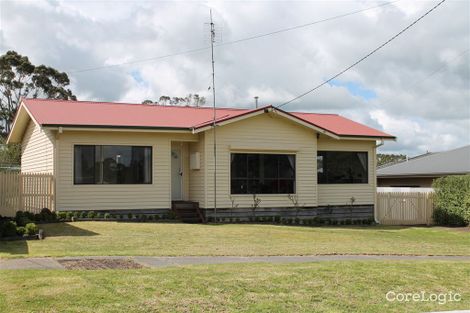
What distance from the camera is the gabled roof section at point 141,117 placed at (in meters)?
20.9

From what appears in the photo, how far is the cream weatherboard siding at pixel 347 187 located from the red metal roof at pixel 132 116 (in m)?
0.53

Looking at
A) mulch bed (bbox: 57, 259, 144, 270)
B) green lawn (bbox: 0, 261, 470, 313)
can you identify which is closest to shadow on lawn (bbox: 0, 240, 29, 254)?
mulch bed (bbox: 57, 259, 144, 270)

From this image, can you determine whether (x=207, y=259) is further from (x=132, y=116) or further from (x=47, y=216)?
(x=132, y=116)

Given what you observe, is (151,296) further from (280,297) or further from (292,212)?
(292,212)

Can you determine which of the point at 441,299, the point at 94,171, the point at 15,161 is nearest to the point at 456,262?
the point at 441,299

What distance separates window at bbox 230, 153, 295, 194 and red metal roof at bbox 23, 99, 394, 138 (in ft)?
5.92

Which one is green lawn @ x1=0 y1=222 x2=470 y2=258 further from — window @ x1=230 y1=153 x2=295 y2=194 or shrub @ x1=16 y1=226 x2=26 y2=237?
window @ x1=230 y1=153 x2=295 y2=194

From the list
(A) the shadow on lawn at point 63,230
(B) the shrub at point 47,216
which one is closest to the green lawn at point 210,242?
(A) the shadow on lawn at point 63,230

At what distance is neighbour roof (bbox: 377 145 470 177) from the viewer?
102 ft

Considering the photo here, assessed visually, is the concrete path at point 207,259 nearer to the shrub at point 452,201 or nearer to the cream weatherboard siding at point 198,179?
the cream weatherboard siding at point 198,179

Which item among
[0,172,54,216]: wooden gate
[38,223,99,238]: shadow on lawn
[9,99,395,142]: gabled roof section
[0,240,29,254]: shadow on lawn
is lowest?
[0,240,29,254]: shadow on lawn

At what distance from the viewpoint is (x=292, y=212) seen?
925 inches

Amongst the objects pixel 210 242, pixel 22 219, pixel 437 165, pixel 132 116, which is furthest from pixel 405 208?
pixel 22 219

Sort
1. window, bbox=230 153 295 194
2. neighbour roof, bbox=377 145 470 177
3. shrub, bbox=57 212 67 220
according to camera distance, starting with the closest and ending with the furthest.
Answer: shrub, bbox=57 212 67 220 < window, bbox=230 153 295 194 < neighbour roof, bbox=377 145 470 177
